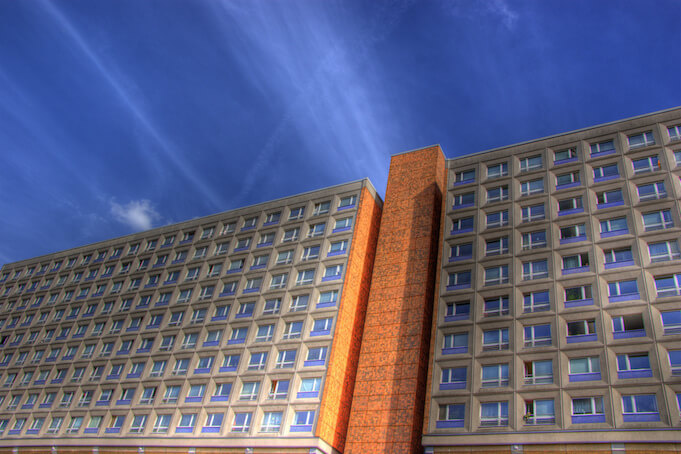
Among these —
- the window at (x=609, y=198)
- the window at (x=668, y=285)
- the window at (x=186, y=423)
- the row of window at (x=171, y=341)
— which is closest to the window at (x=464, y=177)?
the window at (x=609, y=198)

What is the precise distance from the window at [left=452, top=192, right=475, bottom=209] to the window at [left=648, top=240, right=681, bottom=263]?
1607cm

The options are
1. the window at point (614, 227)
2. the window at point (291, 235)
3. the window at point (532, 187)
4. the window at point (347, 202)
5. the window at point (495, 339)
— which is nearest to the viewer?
the window at point (495, 339)

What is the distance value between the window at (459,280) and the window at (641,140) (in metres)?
17.8

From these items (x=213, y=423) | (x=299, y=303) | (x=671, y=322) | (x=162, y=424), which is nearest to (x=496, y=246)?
(x=671, y=322)

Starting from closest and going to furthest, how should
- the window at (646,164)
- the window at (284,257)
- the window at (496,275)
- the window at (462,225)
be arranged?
the window at (646,164), the window at (496,275), the window at (462,225), the window at (284,257)

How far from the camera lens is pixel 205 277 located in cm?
6762

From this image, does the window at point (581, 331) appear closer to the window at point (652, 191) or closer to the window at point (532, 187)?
the window at point (652, 191)

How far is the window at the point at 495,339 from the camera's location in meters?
47.8

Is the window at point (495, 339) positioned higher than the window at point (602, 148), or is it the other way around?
the window at point (602, 148)

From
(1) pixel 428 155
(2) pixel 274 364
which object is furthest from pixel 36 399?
(1) pixel 428 155

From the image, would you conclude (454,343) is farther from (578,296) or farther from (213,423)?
(213,423)

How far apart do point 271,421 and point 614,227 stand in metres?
32.1

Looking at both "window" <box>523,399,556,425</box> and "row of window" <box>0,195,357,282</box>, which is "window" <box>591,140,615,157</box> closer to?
"window" <box>523,399,556,425</box>

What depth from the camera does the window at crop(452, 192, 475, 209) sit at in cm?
5781
